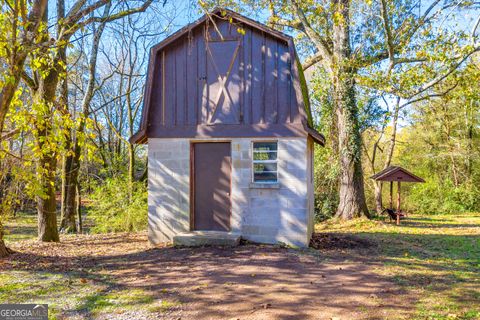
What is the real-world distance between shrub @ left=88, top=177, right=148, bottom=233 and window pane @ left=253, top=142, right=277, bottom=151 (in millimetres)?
5872

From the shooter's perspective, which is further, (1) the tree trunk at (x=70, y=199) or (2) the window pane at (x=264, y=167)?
(1) the tree trunk at (x=70, y=199)

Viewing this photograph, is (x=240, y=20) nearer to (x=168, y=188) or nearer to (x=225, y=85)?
(x=225, y=85)

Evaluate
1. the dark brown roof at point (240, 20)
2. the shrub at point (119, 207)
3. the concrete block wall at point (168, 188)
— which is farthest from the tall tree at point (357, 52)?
Answer: the shrub at point (119, 207)

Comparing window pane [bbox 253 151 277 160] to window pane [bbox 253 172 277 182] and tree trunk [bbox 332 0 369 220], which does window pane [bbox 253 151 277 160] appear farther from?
tree trunk [bbox 332 0 369 220]

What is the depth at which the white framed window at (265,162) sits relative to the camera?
8531 millimetres

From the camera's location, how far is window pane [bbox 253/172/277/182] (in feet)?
28.0

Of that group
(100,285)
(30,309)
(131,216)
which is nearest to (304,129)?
(100,285)

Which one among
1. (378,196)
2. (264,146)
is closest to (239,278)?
(264,146)

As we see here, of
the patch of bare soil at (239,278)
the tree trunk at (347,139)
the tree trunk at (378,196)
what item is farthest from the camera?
the tree trunk at (378,196)

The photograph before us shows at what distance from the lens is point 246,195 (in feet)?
27.8

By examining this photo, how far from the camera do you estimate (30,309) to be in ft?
14.2

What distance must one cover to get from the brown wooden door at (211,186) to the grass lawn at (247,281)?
1.11m

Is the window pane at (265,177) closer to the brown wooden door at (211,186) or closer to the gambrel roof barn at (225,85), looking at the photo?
the brown wooden door at (211,186)

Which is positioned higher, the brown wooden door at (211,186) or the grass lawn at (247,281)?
the brown wooden door at (211,186)
